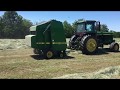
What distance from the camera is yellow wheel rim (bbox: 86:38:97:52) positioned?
645 inches

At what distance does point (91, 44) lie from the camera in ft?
54.3

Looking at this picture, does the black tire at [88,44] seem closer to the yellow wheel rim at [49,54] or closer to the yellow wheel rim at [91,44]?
the yellow wheel rim at [91,44]

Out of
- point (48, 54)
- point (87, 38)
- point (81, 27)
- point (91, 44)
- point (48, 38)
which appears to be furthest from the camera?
point (81, 27)

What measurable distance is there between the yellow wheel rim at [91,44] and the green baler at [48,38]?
2670 millimetres

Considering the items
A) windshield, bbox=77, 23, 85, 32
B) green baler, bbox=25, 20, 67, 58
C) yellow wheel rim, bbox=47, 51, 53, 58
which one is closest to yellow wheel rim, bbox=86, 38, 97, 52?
windshield, bbox=77, 23, 85, 32

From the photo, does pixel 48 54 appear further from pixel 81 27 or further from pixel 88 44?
pixel 81 27

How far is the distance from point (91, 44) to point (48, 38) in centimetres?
380

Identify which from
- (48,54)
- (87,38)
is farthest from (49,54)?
(87,38)

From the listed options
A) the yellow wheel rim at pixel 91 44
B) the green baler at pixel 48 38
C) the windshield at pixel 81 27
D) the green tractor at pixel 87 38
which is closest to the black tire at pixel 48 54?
the green baler at pixel 48 38

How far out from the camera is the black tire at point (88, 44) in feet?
52.9

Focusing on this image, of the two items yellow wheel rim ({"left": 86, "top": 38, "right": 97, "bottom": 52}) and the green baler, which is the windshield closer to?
yellow wheel rim ({"left": 86, "top": 38, "right": 97, "bottom": 52})
